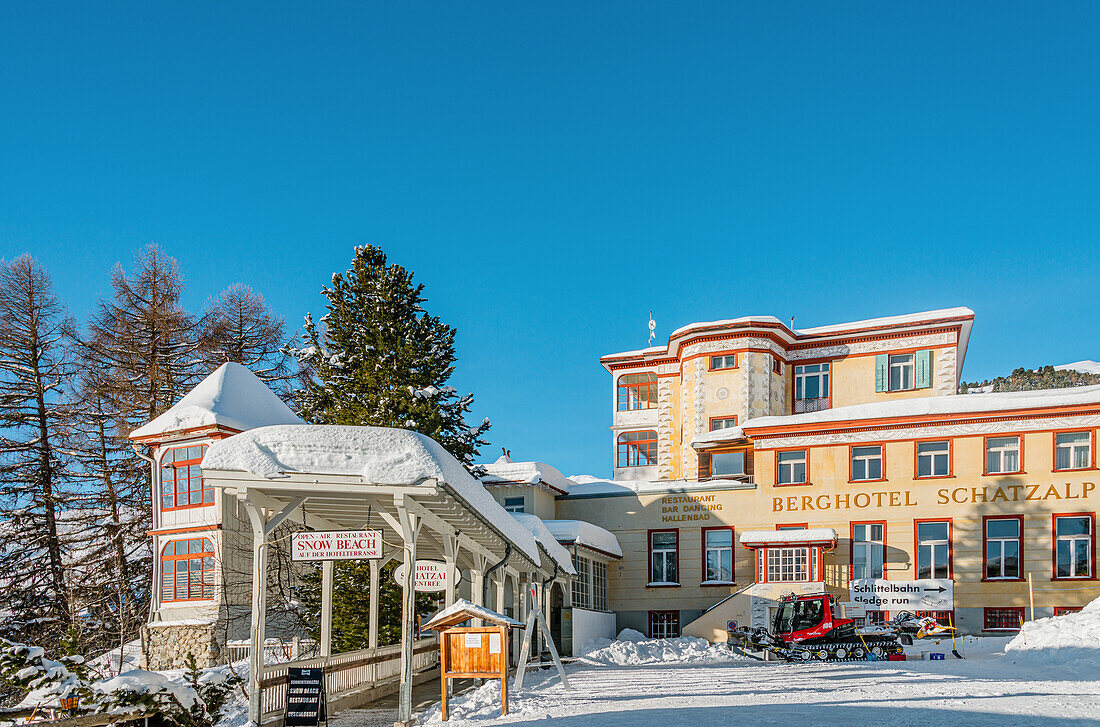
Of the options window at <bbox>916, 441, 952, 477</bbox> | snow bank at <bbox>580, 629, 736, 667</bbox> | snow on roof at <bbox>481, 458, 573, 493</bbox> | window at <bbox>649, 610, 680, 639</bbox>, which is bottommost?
window at <bbox>649, 610, 680, 639</bbox>

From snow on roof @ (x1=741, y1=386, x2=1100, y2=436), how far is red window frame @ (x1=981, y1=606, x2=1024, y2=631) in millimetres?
5799

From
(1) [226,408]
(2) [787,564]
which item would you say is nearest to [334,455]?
(1) [226,408]

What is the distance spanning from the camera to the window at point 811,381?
37.0 meters

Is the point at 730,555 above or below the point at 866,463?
below

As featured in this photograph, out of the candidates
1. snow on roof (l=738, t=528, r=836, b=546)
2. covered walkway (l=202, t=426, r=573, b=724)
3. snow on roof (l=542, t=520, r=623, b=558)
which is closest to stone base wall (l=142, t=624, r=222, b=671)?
snow on roof (l=542, t=520, r=623, b=558)

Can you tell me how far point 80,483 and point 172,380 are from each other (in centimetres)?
466

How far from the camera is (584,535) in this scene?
28.8 m

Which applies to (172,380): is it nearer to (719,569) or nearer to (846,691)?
(719,569)

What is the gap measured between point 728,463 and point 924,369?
8778 mm

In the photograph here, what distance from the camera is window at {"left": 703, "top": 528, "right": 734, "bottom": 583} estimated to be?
30969mm

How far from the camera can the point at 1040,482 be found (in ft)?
91.0

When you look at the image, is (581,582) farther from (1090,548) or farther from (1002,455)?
(1090,548)

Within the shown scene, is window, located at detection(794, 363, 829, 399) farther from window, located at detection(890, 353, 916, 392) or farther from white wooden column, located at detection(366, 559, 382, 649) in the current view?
white wooden column, located at detection(366, 559, 382, 649)

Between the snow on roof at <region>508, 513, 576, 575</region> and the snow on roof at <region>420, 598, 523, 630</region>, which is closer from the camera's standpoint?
the snow on roof at <region>420, 598, 523, 630</region>
